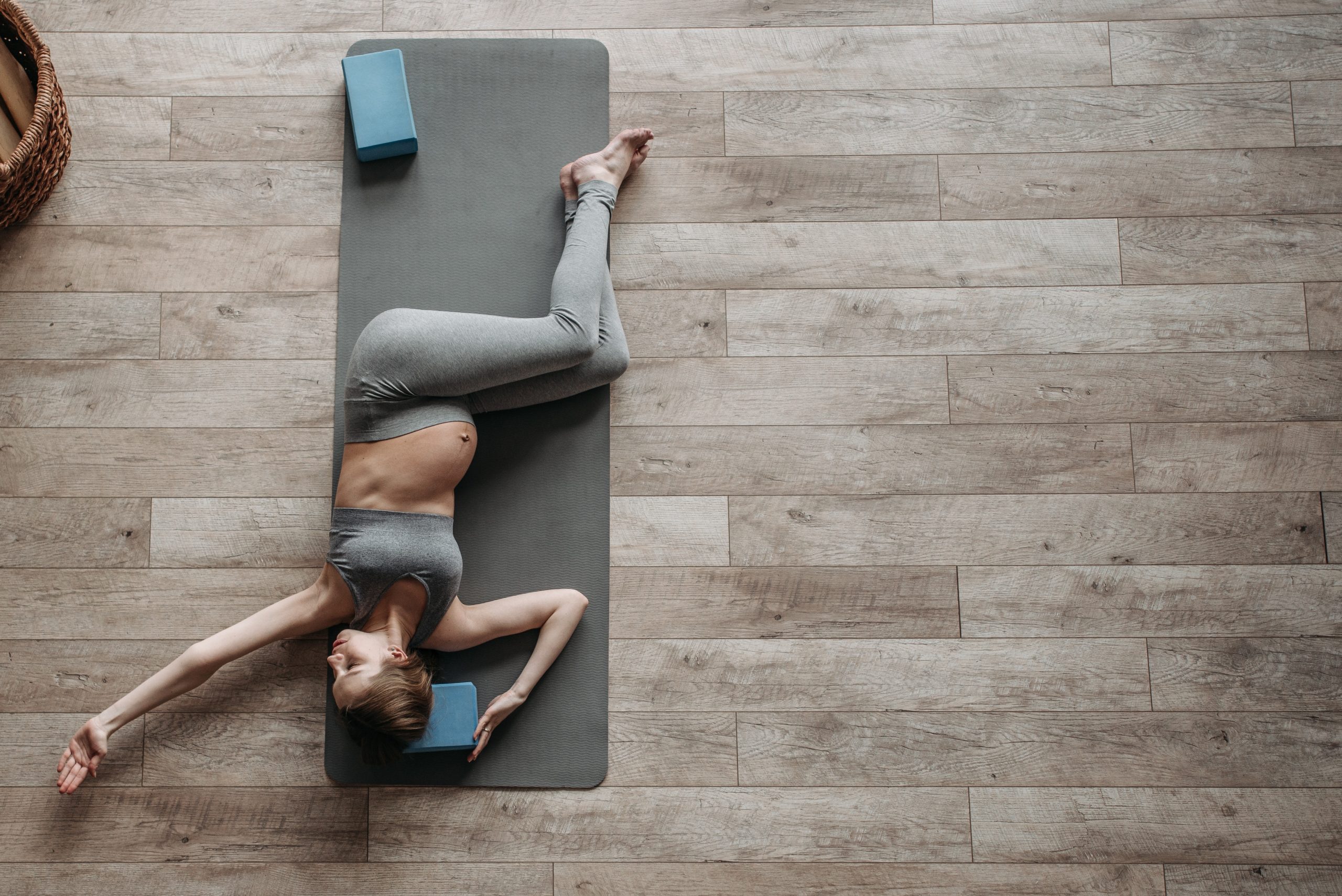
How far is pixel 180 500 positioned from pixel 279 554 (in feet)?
0.77

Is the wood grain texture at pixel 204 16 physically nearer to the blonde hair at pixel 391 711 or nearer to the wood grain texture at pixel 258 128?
the wood grain texture at pixel 258 128

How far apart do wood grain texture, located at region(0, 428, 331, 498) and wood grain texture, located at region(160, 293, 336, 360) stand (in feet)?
0.54

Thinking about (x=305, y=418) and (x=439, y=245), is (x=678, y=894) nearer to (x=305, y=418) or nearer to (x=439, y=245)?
(x=305, y=418)

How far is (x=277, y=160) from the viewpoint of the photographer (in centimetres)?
179

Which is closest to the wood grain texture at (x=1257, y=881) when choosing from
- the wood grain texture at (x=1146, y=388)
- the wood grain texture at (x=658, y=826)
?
the wood grain texture at (x=658, y=826)

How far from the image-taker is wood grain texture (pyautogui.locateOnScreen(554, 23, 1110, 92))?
181 centimetres

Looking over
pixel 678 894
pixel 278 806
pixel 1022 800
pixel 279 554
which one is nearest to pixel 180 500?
pixel 279 554

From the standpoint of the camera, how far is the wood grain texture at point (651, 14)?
1812 millimetres

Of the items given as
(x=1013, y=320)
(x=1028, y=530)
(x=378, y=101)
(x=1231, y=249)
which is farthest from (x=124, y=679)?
(x=1231, y=249)

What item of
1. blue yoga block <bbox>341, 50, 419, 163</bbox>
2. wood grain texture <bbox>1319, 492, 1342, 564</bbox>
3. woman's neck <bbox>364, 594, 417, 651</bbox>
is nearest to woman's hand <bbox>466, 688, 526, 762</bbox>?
woman's neck <bbox>364, 594, 417, 651</bbox>

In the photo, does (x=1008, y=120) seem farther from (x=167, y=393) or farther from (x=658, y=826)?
(x=167, y=393)

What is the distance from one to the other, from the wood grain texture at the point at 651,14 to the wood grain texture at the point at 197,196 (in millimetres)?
398

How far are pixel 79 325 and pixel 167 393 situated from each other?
243 mm

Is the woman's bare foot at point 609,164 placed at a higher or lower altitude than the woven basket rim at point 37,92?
lower
